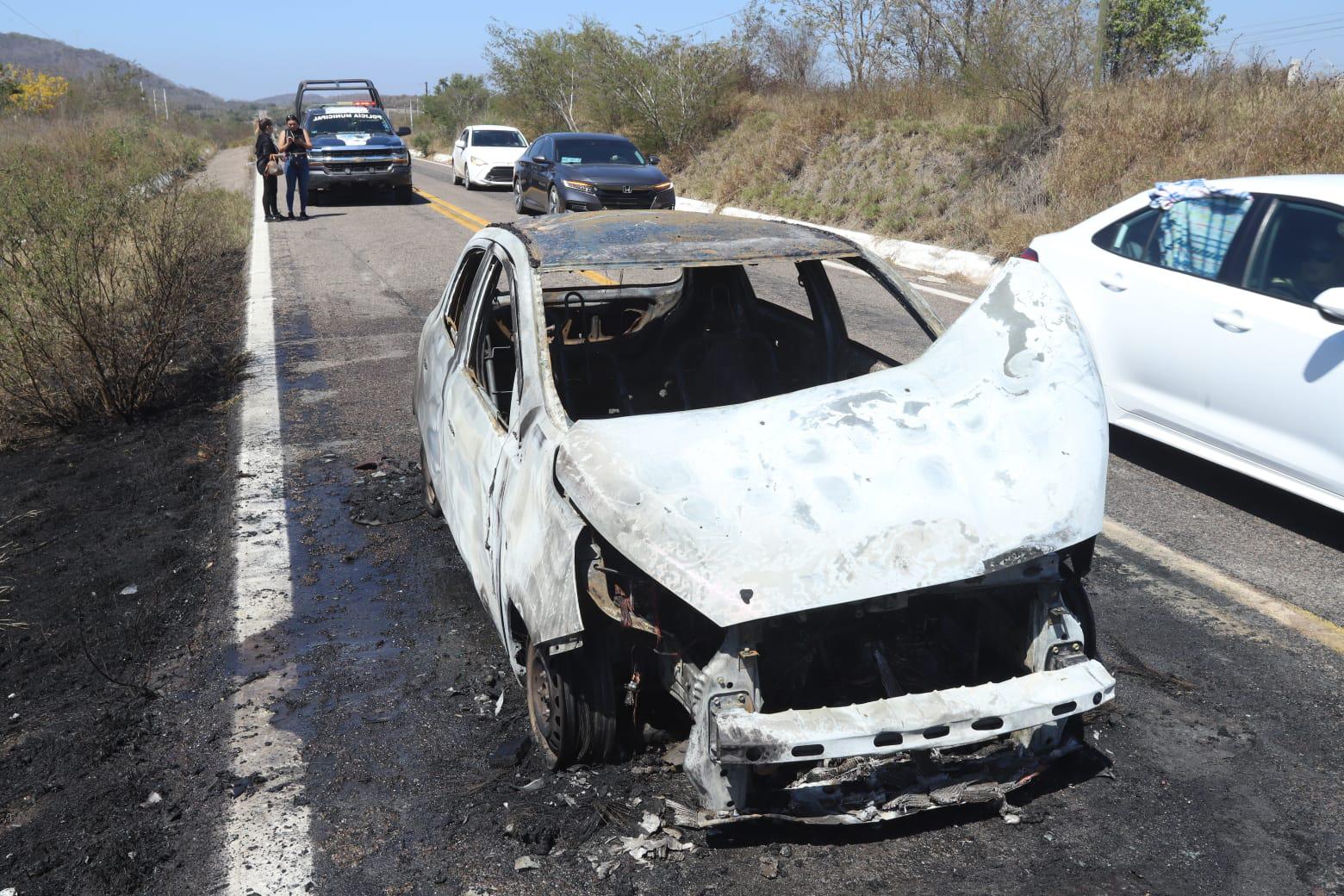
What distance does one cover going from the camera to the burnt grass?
10.3ft

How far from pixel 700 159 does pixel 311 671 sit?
981 inches

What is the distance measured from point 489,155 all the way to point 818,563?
25247mm

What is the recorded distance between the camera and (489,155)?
1043 inches

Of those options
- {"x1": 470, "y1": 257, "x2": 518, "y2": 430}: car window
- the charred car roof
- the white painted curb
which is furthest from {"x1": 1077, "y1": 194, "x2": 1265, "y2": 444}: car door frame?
the white painted curb

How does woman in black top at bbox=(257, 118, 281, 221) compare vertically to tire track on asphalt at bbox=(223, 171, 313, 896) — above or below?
above

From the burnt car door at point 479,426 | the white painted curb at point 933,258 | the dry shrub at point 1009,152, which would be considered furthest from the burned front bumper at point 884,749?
the dry shrub at point 1009,152

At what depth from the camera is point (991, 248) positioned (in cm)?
1391

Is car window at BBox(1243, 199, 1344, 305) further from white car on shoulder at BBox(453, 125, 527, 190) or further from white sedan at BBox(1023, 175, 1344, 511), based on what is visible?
white car on shoulder at BBox(453, 125, 527, 190)

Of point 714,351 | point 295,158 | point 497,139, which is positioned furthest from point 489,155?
point 714,351

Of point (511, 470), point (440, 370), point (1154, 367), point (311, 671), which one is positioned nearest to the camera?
point (511, 470)

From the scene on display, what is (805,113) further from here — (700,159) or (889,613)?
(889,613)

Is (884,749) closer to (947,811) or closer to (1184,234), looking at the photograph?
(947,811)

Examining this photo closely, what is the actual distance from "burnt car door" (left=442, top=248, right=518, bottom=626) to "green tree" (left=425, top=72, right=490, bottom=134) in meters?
55.6

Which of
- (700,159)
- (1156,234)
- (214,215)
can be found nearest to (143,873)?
(1156,234)
